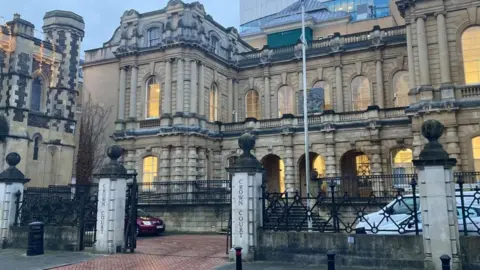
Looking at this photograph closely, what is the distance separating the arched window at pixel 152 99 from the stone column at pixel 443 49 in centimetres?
2066

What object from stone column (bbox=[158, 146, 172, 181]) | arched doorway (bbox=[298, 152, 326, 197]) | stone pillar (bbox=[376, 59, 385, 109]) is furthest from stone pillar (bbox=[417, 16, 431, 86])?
stone column (bbox=[158, 146, 172, 181])

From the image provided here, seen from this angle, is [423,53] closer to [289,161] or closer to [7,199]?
[289,161]

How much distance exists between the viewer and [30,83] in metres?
33.2

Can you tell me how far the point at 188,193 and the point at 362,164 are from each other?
13539mm

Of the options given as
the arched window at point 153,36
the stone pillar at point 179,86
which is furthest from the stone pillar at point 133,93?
the stone pillar at point 179,86

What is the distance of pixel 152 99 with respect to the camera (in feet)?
118

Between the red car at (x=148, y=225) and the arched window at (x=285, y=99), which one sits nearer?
the red car at (x=148, y=225)

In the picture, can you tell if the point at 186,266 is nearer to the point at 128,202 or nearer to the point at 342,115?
the point at 128,202

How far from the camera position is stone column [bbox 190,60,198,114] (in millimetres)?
33844

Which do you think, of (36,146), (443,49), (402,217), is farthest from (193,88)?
(402,217)

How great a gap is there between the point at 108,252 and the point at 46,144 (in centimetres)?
2255

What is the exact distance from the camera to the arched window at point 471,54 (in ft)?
84.5

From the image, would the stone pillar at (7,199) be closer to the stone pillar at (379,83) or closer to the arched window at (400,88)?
the stone pillar at (379,83)

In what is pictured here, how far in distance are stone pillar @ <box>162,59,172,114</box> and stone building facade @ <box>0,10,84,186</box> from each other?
878 centimetres
